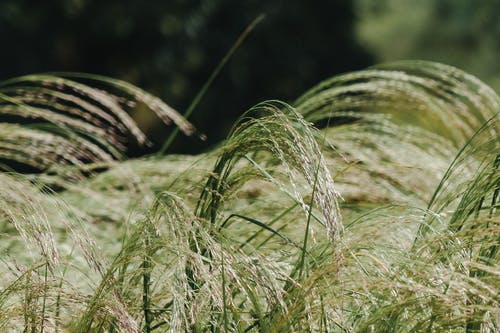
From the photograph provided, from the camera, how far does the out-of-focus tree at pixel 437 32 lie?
9.62 m

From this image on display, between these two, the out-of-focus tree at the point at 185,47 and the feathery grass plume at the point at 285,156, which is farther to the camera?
the out-of-focus tree at the point at 185,47

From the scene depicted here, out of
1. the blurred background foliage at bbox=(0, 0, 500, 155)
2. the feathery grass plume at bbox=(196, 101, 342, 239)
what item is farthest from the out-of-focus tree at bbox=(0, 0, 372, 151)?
the feathery grass plume at bbox=(196, 101, 342, 239)

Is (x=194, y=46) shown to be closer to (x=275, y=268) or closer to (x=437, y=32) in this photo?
(x=437, y=32)

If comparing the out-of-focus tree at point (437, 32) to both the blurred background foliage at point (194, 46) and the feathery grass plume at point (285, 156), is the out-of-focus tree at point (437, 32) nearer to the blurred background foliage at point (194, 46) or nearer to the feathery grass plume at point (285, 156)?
the blurred background foliage at point (194, 46)

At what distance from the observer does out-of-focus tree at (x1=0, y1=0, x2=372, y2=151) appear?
281 inches

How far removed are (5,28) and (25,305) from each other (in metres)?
5.90

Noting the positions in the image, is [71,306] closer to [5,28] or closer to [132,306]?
[132,306]

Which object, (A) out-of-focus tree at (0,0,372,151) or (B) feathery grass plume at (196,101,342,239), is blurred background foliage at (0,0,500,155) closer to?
(A) out-of-focus tree at (0,0,372,151)

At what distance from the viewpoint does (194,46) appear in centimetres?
764

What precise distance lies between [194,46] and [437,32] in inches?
181

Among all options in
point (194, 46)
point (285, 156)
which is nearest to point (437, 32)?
point (194, 46)

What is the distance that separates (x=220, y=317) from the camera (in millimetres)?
1348

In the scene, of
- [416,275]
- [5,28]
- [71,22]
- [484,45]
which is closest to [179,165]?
[416,275]

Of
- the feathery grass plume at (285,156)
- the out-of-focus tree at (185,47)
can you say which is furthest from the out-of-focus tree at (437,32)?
the feathery grass plume at (285,156)
